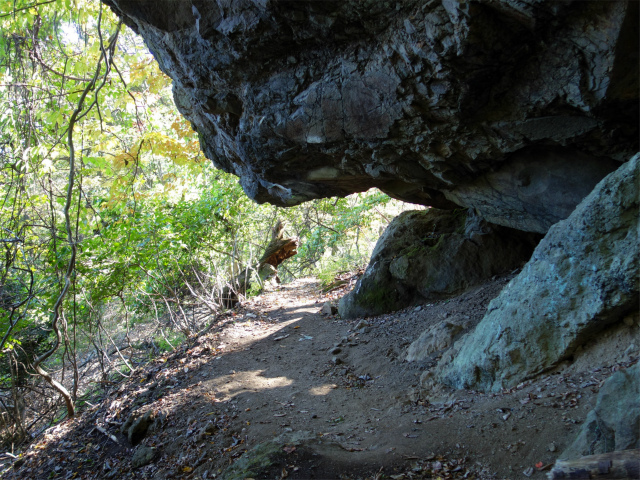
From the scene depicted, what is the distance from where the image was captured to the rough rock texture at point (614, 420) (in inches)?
91.7

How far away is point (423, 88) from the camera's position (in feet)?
14.6

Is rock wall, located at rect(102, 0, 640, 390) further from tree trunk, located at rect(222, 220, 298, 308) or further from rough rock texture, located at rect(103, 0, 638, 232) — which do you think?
tree trunk, located at rect(222, 220, 298, 308)

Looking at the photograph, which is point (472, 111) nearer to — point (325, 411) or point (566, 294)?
point (566, 294)

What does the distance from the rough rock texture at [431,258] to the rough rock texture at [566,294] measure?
2839 millimetres

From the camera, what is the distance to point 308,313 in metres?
9.84

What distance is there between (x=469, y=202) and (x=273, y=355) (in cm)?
438

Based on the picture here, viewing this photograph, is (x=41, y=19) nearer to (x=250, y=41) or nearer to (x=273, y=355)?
(x=250, y=41)

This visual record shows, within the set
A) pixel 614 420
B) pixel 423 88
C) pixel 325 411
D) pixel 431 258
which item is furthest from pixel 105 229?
pixel 614 420

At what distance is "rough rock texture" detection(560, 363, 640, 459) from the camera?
2.33 m

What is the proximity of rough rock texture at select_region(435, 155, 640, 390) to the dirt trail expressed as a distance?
0.21 metres

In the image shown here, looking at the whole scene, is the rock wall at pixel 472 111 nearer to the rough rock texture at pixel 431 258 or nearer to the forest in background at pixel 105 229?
the rough rock texture at pixel 431 258

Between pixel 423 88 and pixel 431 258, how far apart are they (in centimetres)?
404

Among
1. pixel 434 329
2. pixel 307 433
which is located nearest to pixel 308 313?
pixel 434 329

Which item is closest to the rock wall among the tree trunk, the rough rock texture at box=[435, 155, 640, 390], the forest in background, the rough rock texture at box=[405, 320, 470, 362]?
the rough rock texture at box=[435, 155, 640, 390]
